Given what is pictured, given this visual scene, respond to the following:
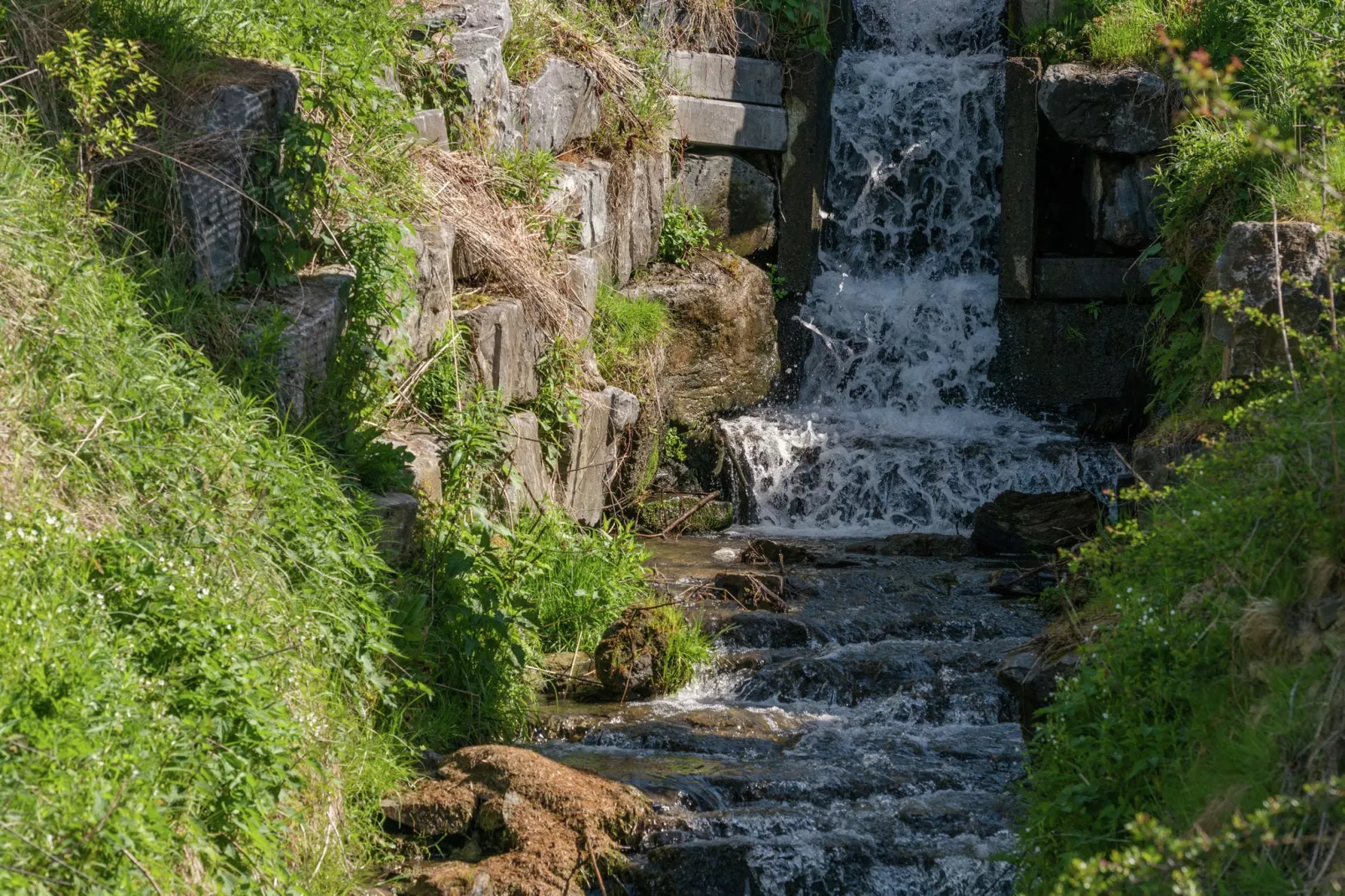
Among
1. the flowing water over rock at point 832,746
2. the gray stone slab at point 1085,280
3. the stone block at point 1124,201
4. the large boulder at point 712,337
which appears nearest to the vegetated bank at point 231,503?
the flowing water over rock at point 832,746

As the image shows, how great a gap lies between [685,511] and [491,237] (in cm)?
297

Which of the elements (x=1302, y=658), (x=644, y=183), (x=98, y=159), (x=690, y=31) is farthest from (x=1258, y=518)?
(x=690, y=31)

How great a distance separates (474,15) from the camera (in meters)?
8.56

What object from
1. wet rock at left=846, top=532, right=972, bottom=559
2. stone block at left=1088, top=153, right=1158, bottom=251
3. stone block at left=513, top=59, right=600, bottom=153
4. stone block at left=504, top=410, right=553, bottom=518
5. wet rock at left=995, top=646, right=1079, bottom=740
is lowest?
wet rock at left=846, top=532, right=972, bottom=559

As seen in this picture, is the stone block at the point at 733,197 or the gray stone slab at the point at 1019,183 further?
the stone block at the point at 733,197

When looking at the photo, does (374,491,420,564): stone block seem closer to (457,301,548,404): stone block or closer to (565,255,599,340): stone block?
(457,301,548,404): stone block

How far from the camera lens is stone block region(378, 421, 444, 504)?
6137 millimetres

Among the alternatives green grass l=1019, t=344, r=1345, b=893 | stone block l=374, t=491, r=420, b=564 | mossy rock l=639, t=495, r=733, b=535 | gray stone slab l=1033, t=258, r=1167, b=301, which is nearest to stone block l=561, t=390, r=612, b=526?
mossy rock l=639, t=495, r=733, b=535

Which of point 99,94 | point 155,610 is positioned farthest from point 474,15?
point 155,610

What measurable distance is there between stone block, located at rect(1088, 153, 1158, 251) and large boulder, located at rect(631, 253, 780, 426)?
2.90m

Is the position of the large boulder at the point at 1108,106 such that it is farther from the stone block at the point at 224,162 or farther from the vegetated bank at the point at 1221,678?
the stone block at the point at 224,162

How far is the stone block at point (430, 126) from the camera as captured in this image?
762 centimetres

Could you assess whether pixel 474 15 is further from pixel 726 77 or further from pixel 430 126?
pixel 726 77

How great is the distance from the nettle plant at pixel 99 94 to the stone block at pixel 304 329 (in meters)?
0.86
